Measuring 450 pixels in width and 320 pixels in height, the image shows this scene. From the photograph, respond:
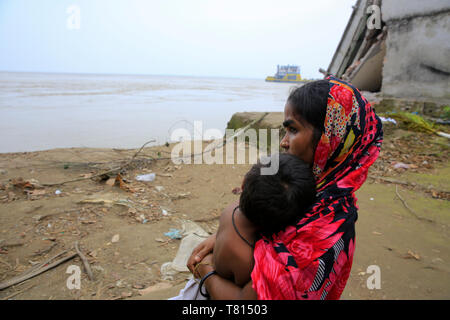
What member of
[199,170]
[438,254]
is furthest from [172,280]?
[199,170]

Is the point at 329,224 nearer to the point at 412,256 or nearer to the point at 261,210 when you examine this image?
the point at 261,210

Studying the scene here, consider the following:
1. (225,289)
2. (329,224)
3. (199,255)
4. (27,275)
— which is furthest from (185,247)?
(329,224)

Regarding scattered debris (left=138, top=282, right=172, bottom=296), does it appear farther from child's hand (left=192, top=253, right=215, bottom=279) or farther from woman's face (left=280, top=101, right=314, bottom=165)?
woman's face (left=280, top=101, right=314, bottom=165)

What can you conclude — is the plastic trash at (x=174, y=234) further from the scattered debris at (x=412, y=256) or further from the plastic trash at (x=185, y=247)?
the scattered debris at (x=412, y=256)

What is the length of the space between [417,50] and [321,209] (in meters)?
7.63

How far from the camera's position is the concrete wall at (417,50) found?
6379 millimetres

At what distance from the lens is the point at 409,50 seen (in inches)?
276

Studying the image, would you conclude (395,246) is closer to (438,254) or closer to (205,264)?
(438,254)

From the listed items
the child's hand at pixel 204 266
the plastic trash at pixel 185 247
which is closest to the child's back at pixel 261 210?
the child's hand at pixel 204 266

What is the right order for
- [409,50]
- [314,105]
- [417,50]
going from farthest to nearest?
1. [409,50]
2. [417,50]
3. [314,105]

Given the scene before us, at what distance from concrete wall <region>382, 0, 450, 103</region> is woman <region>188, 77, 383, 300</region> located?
22.7 feet

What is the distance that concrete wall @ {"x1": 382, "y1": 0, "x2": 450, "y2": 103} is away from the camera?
20.9ft

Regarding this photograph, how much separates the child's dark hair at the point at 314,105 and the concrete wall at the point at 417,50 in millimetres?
6962

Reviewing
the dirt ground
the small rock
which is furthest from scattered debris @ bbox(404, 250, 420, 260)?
the small rock
